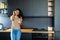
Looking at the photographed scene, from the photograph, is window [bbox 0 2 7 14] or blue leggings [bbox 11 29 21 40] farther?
window [bbox 0 2 7 14]

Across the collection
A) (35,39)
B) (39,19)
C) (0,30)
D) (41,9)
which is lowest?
(35,39)

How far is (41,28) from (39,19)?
0.33 m

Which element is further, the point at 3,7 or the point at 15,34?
the point at 3,7

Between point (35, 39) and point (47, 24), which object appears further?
point (47, 24)

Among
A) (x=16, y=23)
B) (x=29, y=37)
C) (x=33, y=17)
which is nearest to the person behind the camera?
(x=16, y=23)

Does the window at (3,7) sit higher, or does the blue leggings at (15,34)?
the window at (3,7)

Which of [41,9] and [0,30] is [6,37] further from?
[41,9]

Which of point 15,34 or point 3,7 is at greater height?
point 3,7

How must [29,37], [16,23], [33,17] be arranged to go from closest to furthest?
[16,23] → [29,37] → [33,17]

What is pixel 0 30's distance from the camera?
4.96 m

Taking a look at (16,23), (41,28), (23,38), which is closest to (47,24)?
(41,28)

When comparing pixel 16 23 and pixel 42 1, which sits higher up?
pixel 42 1

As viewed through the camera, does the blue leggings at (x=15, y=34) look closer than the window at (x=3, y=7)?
Yes

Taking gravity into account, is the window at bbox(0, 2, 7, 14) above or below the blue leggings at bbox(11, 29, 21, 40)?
above
